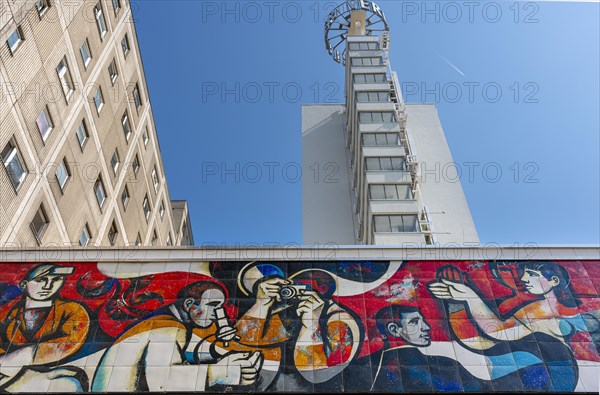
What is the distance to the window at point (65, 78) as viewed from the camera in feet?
70.0

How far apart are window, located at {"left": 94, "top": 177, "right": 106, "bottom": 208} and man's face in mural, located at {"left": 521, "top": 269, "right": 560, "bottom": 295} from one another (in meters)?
19.5

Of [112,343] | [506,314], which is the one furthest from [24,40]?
[506,314]

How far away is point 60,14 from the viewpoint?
69.4ft

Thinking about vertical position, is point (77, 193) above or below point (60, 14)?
below

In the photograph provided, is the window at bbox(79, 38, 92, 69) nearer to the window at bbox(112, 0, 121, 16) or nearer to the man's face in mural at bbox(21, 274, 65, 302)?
the window at bbox(112, 0, 121, 16)

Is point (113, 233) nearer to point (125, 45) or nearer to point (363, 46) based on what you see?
point (125, 45)

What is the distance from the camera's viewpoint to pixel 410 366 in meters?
9.97

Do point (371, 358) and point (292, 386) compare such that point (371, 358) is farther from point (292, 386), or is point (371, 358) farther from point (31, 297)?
point (31, 297)

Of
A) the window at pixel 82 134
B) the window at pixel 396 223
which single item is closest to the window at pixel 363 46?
the window at pixel 396 223

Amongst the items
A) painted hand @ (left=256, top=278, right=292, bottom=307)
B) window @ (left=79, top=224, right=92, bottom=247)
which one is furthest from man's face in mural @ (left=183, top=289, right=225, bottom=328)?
window @ (left=79, top=224, right=92, bottom=247)

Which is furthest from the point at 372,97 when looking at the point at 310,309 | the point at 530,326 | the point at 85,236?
the point at 310,309

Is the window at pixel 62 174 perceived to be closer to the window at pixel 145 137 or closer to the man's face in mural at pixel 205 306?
the window at pixel 145 137

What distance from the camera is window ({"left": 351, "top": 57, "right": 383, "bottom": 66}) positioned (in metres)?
40.7

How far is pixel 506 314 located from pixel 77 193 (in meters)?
18.4
